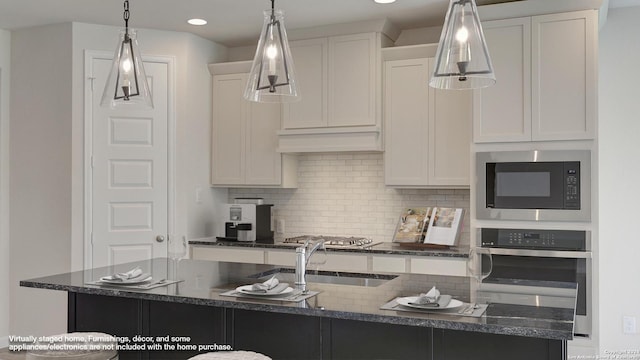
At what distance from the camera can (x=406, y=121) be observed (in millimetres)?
4551

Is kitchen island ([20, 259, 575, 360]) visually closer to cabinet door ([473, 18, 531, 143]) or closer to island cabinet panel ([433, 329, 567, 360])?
island cabinet panel ([433, 329, 567, 360])

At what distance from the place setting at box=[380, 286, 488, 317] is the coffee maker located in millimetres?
2713

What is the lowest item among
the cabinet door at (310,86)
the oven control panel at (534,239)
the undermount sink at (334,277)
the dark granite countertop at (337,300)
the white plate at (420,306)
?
the undermount sink at (334,277)

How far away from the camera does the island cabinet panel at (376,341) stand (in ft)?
7.32

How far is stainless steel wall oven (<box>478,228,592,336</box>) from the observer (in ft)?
12.4

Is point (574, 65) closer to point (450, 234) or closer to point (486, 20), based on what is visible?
point (486, 20)

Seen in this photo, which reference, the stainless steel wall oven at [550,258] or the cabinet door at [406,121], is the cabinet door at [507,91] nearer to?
the cabinet door at [406,121]

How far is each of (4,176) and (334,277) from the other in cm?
335

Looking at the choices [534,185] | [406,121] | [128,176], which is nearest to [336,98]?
[406,121]

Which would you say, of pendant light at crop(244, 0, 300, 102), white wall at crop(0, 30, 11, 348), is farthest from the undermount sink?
white wall at crop(0, 30, 11, 348)

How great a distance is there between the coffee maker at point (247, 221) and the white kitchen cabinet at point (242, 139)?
0.23 metres

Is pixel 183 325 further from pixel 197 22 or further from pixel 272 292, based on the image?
pixel 197 22

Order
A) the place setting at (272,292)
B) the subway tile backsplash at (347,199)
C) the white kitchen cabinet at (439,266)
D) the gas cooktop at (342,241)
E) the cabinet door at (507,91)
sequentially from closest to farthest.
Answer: the place setting at (272,292) < the cabinet door at (507,91) < the white kitchen cabinet at (439,266) < the gas cooktop at (342,241) < the subway tile backsplash at (347,199)

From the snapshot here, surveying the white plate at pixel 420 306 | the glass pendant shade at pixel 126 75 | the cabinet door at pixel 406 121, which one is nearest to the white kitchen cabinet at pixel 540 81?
the cabinet door at pixel 406 121
